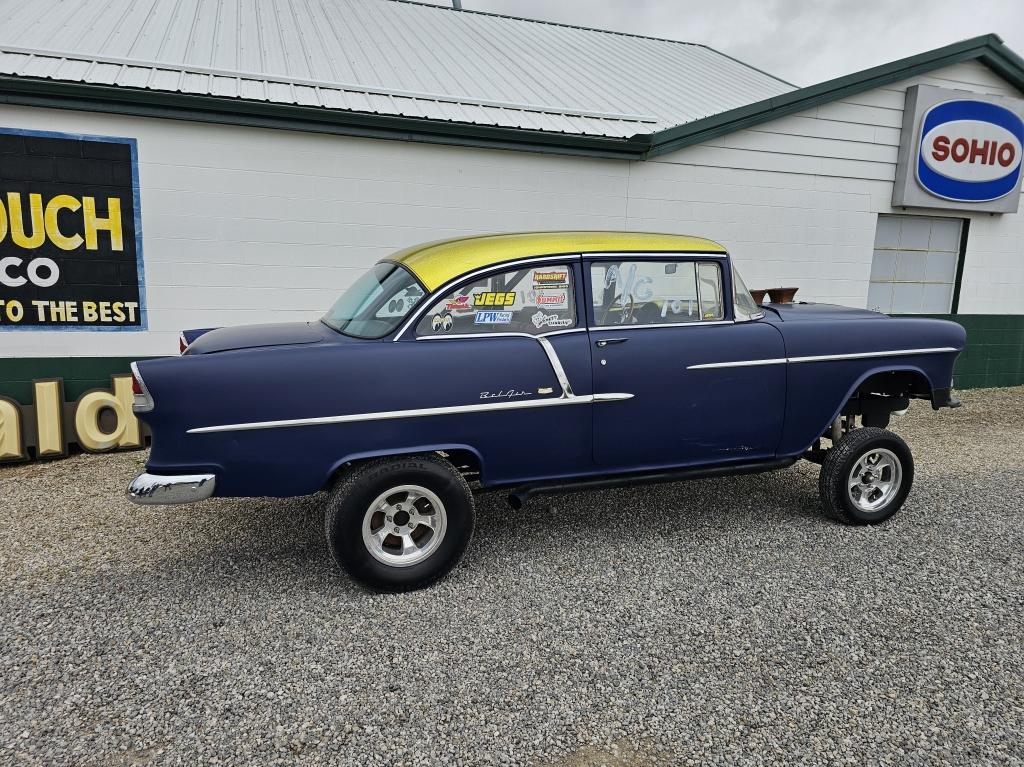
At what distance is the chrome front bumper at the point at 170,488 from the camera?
10.0 ft

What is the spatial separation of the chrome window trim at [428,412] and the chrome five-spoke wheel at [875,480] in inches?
72.9

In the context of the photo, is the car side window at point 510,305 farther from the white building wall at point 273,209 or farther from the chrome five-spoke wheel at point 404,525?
the white building wall at point 273,209

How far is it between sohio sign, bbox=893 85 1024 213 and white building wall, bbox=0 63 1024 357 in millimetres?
229

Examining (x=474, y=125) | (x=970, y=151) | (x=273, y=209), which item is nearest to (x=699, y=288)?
(x=474, y=125)

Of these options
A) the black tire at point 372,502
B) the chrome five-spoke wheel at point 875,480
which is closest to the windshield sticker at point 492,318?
the black tire at point 372,502

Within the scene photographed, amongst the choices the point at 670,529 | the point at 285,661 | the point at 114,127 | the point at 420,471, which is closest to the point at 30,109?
the point at 114,127

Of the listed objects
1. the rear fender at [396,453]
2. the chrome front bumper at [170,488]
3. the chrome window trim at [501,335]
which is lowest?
the chrome front bumper at [170,488]

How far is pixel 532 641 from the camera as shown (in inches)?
118

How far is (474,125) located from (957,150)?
6712 mm

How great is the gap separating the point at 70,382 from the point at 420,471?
4.58 m

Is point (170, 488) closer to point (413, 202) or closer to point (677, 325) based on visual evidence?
point (677, 325)

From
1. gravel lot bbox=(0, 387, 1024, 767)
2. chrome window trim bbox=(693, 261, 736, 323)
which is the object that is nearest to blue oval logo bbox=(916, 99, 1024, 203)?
gravel lot bbox=(0, 387, 1024, 767)

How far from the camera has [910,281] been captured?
9.12 m

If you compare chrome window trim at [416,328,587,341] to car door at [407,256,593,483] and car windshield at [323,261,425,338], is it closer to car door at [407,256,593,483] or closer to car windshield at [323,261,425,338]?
car door at [407,256,593,483]
